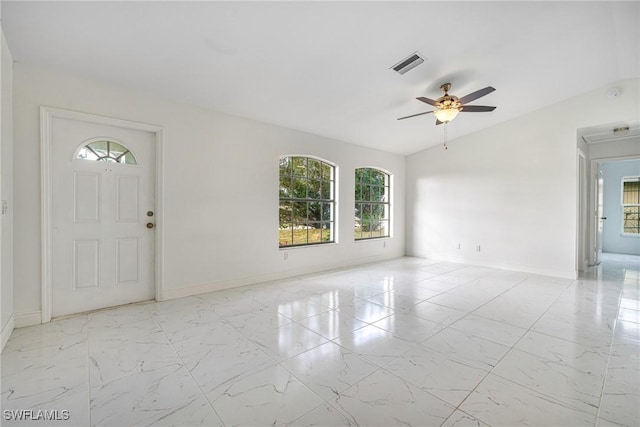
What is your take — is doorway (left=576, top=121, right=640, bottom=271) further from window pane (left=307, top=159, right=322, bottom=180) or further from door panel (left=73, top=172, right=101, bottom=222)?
door panel (left=73, top=172, right=101, bottom=222)

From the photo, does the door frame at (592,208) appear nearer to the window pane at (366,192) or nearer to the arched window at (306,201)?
the window pane at (366,192)

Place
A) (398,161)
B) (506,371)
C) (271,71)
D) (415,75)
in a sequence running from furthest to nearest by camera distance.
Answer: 1. (398,161)
2. (415,75)
3. (271,71)
4. (506,371)

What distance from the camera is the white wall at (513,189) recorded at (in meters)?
4.60

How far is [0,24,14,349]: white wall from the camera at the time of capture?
2.27 m

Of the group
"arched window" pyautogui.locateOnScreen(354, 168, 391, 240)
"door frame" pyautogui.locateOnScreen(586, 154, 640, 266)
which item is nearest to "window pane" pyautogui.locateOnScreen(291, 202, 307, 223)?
"arched window" pyautogui.locateOnScreen(354, 168, 391, 240)

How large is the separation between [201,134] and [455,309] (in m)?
3.89

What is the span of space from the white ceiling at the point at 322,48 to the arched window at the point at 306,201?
950 millimetres

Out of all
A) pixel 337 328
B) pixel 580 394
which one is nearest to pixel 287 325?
pixel 337 328

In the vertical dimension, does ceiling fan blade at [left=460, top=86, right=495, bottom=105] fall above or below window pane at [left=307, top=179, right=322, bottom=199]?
above

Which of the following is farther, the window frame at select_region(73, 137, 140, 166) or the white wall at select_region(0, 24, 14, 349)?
the window frame at select_region(73, 137, 140, 166)

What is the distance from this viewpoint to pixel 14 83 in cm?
258

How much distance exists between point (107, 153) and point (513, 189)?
652 centimetres

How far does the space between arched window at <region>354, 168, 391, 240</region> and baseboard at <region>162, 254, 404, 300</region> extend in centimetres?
61

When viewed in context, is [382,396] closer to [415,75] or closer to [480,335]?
[480,335]
